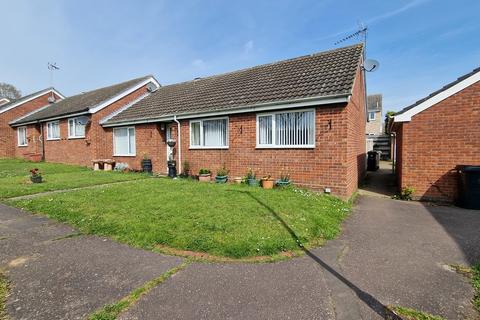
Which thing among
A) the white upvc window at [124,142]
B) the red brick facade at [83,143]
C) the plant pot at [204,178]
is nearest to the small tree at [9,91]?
the red brick facade at [83,143]

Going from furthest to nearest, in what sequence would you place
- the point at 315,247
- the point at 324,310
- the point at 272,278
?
the point at 315,247 < the point at 272,278 < the point at 324,310

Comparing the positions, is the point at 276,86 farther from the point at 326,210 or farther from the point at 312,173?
the point at 326,210

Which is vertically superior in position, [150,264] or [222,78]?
[222,78]

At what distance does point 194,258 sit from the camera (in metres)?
3.91

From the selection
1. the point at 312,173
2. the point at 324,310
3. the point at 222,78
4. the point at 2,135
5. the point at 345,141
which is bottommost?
the point at 324,310

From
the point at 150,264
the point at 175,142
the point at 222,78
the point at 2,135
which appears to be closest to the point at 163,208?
the point at 150,264

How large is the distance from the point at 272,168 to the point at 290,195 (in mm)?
1923

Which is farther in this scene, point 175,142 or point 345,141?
point 175,142

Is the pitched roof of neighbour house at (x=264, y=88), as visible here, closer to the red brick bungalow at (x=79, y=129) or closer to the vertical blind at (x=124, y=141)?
the vertical blind at (x=124, y=141)

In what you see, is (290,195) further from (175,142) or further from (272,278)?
(175,142)

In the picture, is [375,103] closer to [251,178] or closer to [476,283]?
[251,178]

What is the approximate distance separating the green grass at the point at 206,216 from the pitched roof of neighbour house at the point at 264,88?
3.32m

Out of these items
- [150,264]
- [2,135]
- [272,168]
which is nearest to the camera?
[150,264]

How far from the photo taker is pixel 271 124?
→ 367 inches
